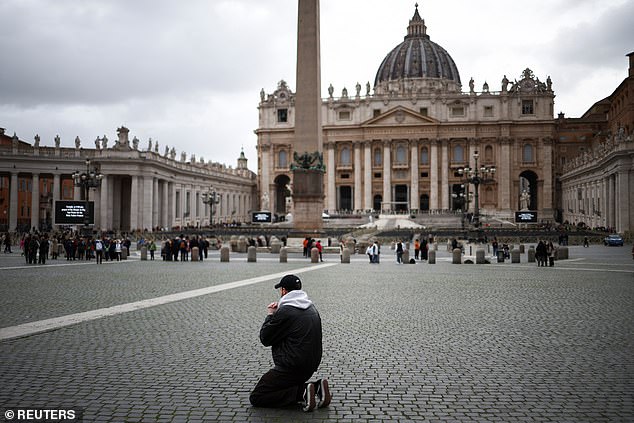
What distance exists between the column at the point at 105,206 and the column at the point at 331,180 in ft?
133

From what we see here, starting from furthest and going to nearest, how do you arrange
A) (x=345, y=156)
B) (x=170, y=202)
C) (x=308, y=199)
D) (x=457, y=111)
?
(x=345, y=156), (x=457, y=111), (x=170, y=202), (x=308, y=199)

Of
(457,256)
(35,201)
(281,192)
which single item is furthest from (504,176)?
(457,256)

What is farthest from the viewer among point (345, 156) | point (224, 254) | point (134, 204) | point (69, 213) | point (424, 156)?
point (345, 156)

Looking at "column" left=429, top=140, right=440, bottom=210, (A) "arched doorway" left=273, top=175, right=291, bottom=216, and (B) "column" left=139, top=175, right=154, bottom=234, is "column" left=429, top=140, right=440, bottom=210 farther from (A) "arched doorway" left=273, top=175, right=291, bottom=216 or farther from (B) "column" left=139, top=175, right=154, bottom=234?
(B) "column" left=139, top=175, right=154, bottom=234

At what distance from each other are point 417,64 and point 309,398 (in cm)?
10688

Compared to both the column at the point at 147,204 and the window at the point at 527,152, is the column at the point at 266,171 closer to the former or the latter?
the column at the point at 147,204

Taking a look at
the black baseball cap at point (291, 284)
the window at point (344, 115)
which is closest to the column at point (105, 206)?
the window at point (344, 115)

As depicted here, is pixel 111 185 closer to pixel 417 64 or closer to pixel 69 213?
pixel 69 213

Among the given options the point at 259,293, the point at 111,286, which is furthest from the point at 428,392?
the point at 111,286

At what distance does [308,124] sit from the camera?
2989 centimetres

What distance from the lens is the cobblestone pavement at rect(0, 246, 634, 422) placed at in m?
5.54

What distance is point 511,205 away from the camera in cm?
8656

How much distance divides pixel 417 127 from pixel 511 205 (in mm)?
17717

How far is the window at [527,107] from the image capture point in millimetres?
87938
